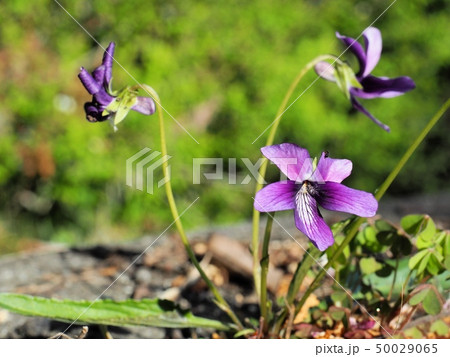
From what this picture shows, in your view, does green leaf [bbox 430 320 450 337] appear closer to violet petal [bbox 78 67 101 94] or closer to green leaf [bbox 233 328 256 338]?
green leaf [bbox 233 328 256 338]

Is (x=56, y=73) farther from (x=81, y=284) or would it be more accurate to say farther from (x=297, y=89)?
(x=81, y=284)

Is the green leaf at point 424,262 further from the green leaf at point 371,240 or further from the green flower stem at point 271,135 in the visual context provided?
the green flower stem at point 271,135

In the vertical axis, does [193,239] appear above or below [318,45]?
below

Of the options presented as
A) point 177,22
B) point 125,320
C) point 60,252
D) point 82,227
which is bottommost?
point 82,227

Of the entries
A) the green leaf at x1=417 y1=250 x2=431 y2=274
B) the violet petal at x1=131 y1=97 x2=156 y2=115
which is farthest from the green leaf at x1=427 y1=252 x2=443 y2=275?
the violet petal at x1=131 y1=97 x2=156 y2=115

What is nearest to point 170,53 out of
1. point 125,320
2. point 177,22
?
point 177,22

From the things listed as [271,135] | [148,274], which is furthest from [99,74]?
[148,274]

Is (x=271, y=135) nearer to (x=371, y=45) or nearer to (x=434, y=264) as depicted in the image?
(x=371, y=45)
